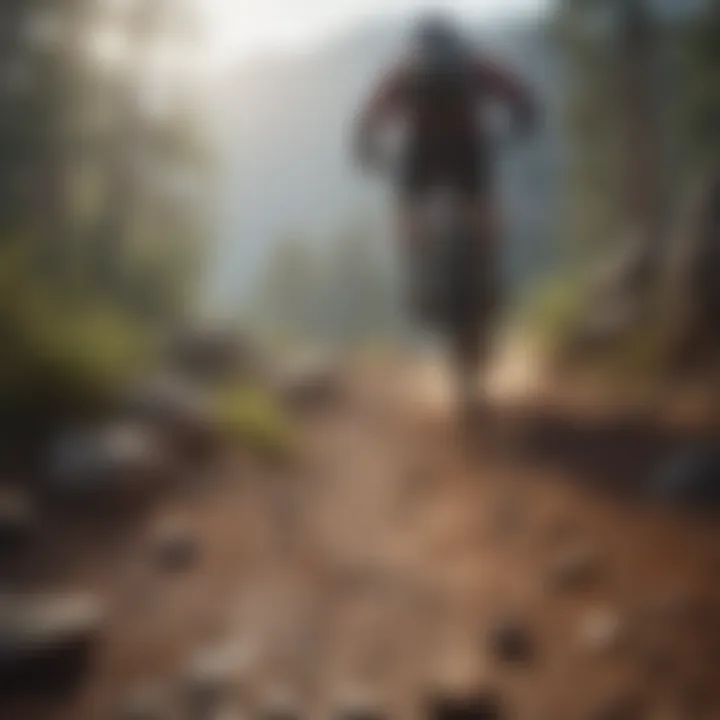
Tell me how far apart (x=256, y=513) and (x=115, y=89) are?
636 millimetres

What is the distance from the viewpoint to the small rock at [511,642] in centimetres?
122

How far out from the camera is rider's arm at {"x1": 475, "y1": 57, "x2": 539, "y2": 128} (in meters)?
1.34

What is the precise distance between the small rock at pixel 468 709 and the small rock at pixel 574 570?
184mm

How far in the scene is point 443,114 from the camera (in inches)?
53.4

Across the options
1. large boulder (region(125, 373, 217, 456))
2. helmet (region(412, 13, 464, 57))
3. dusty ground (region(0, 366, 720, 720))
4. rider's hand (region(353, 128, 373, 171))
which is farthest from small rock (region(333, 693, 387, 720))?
helmet (region(412, 13, 464, 57))

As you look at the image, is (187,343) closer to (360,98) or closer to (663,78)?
(360,98)

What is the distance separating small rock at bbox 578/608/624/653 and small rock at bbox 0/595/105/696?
620 mm

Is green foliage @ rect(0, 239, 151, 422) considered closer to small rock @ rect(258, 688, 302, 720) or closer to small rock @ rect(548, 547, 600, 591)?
small rock @ rect(258, 688, 302, 720)

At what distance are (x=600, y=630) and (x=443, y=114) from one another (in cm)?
72

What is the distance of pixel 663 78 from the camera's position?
4.52ft

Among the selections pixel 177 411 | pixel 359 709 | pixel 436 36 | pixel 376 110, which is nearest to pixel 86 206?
pixel 177 411

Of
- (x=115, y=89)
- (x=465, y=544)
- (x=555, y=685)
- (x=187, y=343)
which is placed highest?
(x=115, y=89)

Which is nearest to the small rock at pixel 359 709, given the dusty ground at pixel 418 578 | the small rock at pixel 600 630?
the dusty ground at pixel 418 578

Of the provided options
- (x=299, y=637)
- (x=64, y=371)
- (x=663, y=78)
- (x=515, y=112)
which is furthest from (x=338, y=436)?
(x=663, y=78)
